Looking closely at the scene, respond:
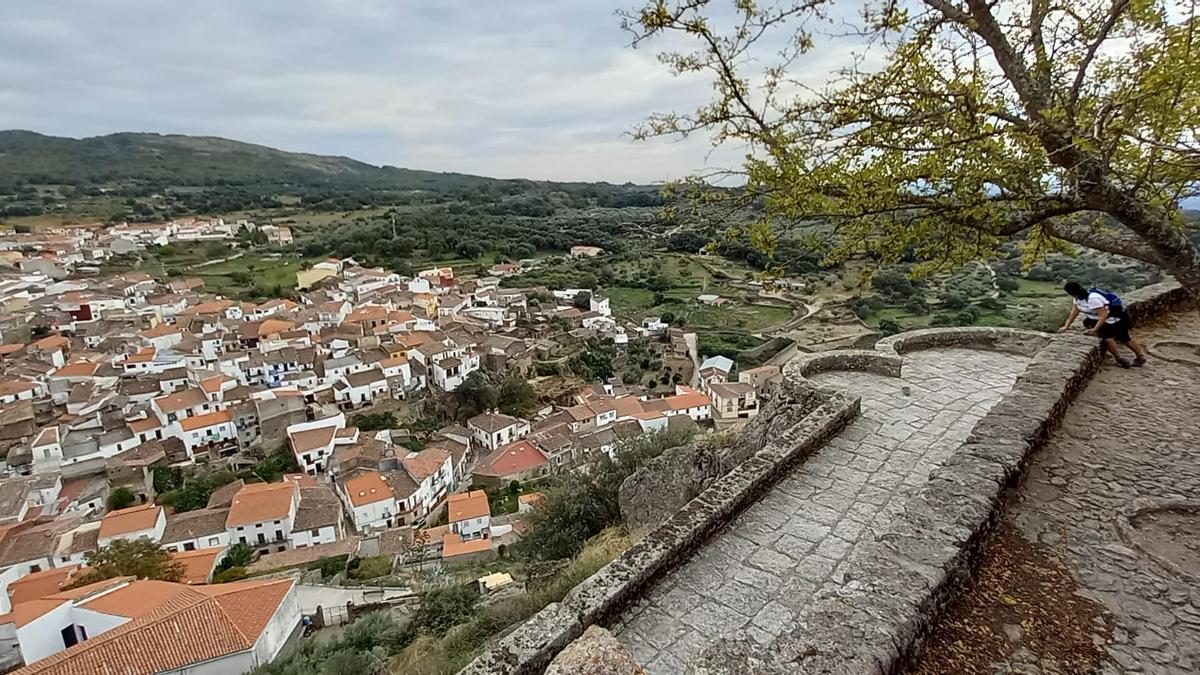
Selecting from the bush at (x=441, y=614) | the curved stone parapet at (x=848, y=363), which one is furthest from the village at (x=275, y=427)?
the curved stone parapet at (x=848, y=363)

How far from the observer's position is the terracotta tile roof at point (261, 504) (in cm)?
2281

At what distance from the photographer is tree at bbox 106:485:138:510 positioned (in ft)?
86.8

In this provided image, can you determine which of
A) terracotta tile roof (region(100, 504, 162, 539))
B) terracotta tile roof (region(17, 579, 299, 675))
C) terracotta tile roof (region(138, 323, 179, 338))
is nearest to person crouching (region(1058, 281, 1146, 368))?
terracotta tile roof (region(17, 579, 299, 675))

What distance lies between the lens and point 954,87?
355cm

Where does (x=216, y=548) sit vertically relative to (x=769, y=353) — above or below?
below

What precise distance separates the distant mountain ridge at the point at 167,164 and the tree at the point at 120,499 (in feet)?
393

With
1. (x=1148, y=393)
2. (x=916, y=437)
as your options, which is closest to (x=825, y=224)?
(x=916, y=437)

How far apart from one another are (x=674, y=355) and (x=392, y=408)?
20.5m

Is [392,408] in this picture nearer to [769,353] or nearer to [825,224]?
[769,353]

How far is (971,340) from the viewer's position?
912cm

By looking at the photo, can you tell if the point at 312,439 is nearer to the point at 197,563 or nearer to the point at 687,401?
the point at 197,563

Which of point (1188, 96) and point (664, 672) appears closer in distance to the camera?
point (1188, 96)

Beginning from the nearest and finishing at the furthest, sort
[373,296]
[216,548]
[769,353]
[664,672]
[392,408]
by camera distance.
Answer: [664,672]
[216,548]
[392,408]
[769,353]
[373,296]

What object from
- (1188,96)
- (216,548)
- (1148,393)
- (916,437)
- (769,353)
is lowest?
(216,548)
